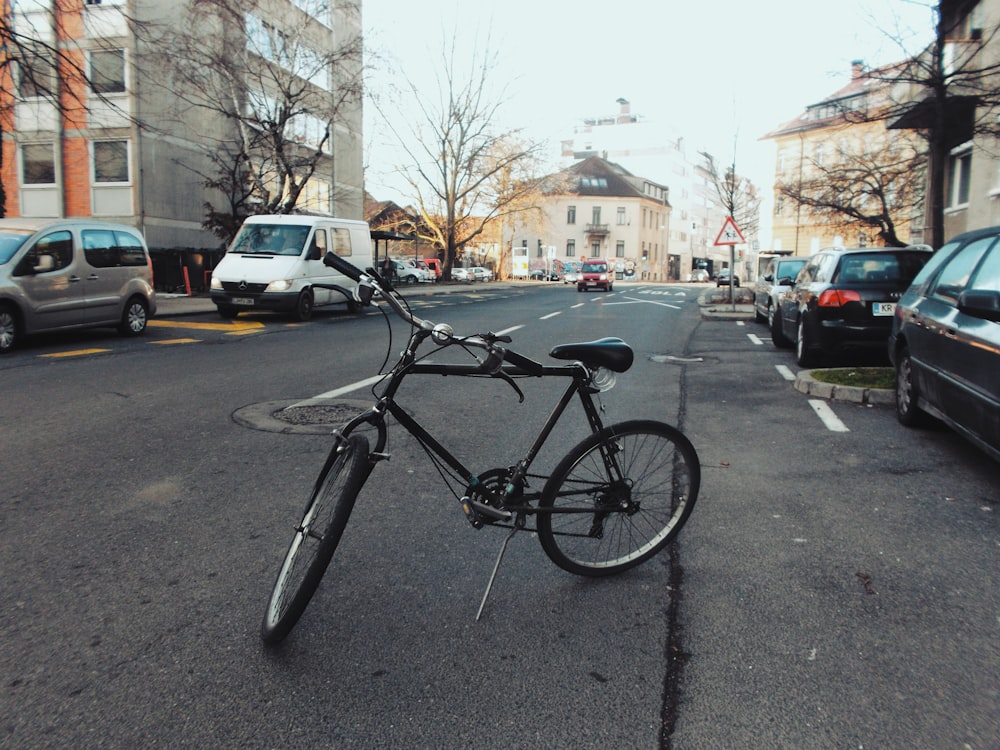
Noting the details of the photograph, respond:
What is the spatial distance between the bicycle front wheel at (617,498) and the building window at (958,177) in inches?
868

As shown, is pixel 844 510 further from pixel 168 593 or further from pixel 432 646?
pixel 168 593

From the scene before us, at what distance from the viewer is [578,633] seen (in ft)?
10.0

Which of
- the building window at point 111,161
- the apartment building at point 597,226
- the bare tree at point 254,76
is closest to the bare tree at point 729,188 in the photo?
the bare tree at point 254,76

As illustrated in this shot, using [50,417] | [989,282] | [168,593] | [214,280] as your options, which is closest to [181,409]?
[50,417]

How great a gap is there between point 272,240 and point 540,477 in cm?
1520

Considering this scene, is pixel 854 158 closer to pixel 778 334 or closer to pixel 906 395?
pixel 778 334

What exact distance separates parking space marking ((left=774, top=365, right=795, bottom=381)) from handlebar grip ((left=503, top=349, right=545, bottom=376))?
24.3 ft

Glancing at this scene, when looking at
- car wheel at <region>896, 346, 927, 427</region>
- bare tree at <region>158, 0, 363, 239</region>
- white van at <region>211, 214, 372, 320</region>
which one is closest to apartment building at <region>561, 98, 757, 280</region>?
bare tree at <region>158, 0, 363, 239</region>

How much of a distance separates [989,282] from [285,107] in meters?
24.1

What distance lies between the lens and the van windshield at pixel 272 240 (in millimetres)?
17250

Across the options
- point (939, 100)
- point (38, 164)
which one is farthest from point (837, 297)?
point (38, 164)

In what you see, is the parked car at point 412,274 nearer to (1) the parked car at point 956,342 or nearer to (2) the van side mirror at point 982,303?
(1) the parked car at point 956,342

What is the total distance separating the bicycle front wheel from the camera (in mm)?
3402

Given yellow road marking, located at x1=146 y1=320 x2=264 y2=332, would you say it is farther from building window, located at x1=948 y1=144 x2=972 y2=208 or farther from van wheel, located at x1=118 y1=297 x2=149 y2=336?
building window, located at x1=948 y1=144 x2=972 y2=208
